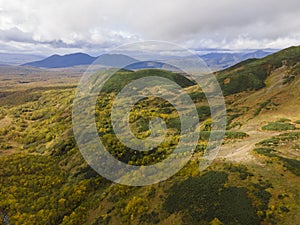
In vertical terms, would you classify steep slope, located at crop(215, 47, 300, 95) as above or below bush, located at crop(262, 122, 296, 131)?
above

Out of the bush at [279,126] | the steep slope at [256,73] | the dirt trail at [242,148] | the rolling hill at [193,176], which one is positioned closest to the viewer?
the rolling hill at [193,176]

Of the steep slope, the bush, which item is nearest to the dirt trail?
the bush

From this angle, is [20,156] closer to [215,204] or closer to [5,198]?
[5,198]

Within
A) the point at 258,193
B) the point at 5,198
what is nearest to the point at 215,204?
the point at 258,193

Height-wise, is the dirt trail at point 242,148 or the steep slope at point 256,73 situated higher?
the steep slope at point 256,73

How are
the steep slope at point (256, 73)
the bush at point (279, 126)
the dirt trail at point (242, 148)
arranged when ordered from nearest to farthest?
the dirt trail at point (242, 148) < the bush at point (279, 126) < the steep slope at point (256, 73)

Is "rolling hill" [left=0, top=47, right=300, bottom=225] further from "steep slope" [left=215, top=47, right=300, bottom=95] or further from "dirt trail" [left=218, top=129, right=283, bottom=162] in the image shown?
"steep slope" [left=215, top=47, right=300, bottom=95]

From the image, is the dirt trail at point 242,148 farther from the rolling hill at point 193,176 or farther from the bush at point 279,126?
the bush at point 279,126

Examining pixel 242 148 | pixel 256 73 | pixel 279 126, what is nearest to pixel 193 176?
pixel 242 148

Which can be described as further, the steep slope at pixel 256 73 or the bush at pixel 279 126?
the steep slope at pixel 256 73

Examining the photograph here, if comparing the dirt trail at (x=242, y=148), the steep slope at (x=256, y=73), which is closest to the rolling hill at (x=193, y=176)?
the dirt trail at (x=242, y=148)

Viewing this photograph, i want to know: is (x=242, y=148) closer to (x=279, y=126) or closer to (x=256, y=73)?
(x=279, y=126)
